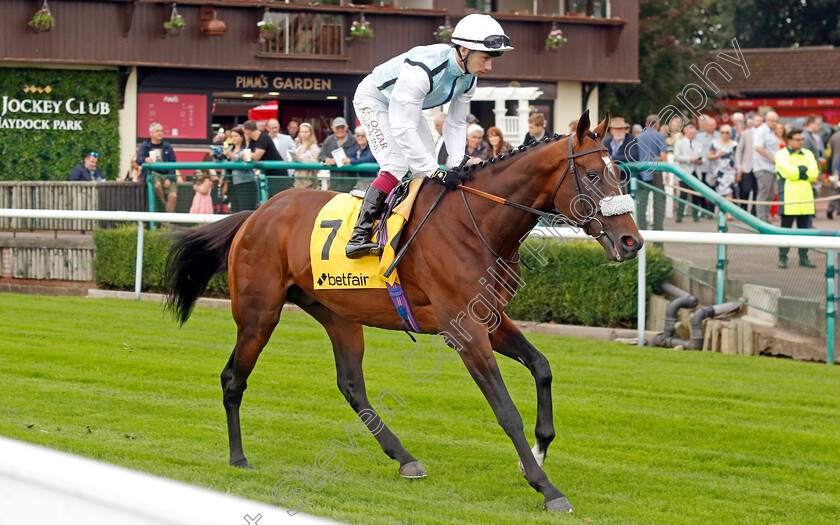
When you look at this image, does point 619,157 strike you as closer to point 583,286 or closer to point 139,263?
point 583,286

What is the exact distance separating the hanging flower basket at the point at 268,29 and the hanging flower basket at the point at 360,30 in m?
1.35

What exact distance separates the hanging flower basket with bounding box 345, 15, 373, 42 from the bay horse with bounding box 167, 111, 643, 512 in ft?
46.6

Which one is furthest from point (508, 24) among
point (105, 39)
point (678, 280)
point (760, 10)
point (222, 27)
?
point (760, 10)

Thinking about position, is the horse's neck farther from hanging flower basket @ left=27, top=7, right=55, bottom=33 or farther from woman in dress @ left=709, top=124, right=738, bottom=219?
hanging flower basket @ left=27, top=7, right=55, bottom=33

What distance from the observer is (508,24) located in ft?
67.4

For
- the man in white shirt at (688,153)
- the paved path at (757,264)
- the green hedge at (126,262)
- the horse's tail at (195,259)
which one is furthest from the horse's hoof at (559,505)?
the man in white shirt at (688,153)

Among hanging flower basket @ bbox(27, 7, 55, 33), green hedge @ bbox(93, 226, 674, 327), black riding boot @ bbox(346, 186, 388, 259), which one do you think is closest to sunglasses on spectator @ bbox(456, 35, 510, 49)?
black riding boot @ bbox(346, 186, 388, 259)

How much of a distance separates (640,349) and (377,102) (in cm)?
399

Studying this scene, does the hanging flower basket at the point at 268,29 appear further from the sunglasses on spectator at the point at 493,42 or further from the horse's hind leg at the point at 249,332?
the sunglasses on spectator at the point at 493,42

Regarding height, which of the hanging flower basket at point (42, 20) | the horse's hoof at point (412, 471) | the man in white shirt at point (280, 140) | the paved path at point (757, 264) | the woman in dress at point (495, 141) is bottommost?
the horse's hoof at point (412, 471)

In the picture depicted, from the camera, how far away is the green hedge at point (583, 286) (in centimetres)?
894

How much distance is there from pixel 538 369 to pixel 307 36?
51.8 feet

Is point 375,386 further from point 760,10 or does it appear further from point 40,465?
point 760,10

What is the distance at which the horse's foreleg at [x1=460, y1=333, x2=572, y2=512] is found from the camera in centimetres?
420
